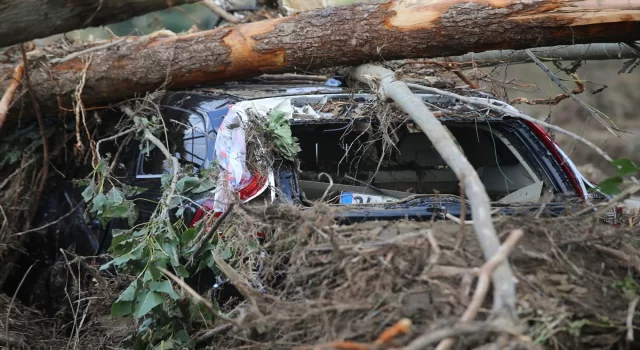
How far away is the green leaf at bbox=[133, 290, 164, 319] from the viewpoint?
3914 millimetres

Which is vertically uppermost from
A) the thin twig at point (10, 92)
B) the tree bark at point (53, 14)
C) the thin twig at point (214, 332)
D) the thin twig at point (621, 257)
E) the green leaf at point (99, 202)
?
the tree bark at point (53, 14)

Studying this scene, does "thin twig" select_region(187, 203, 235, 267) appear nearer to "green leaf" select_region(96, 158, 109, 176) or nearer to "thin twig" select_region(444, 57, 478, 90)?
"green leaf" select_region(96, 158, 109, 176)

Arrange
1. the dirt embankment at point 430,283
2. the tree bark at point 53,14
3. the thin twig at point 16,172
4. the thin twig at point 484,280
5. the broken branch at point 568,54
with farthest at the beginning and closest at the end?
the thin twig at point 16,172
the broken branch at point 568,54
the tree bark at point 53,14
the dirt embankment at point 430,283
the thin twig at point 484,280

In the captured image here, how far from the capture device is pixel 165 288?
393 cm

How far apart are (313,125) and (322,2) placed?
171 inches

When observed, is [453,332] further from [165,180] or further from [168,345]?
[165,180]

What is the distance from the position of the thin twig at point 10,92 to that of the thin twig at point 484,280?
4.14 meters

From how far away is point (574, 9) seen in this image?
4.43m

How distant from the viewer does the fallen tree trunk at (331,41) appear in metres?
4.50

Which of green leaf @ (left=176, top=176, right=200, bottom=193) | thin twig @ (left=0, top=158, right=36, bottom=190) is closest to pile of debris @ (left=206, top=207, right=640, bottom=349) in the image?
green leaf @ (left=176, top=176, right=200, bottom=193)

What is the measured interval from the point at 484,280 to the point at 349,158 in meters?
2.84

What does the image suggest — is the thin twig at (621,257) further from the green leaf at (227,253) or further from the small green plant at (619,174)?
the green leaf at (227,253)

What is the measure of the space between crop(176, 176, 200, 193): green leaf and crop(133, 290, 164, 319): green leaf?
657mm

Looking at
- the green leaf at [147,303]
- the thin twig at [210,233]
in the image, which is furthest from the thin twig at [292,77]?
the green leaf at [147,303]
